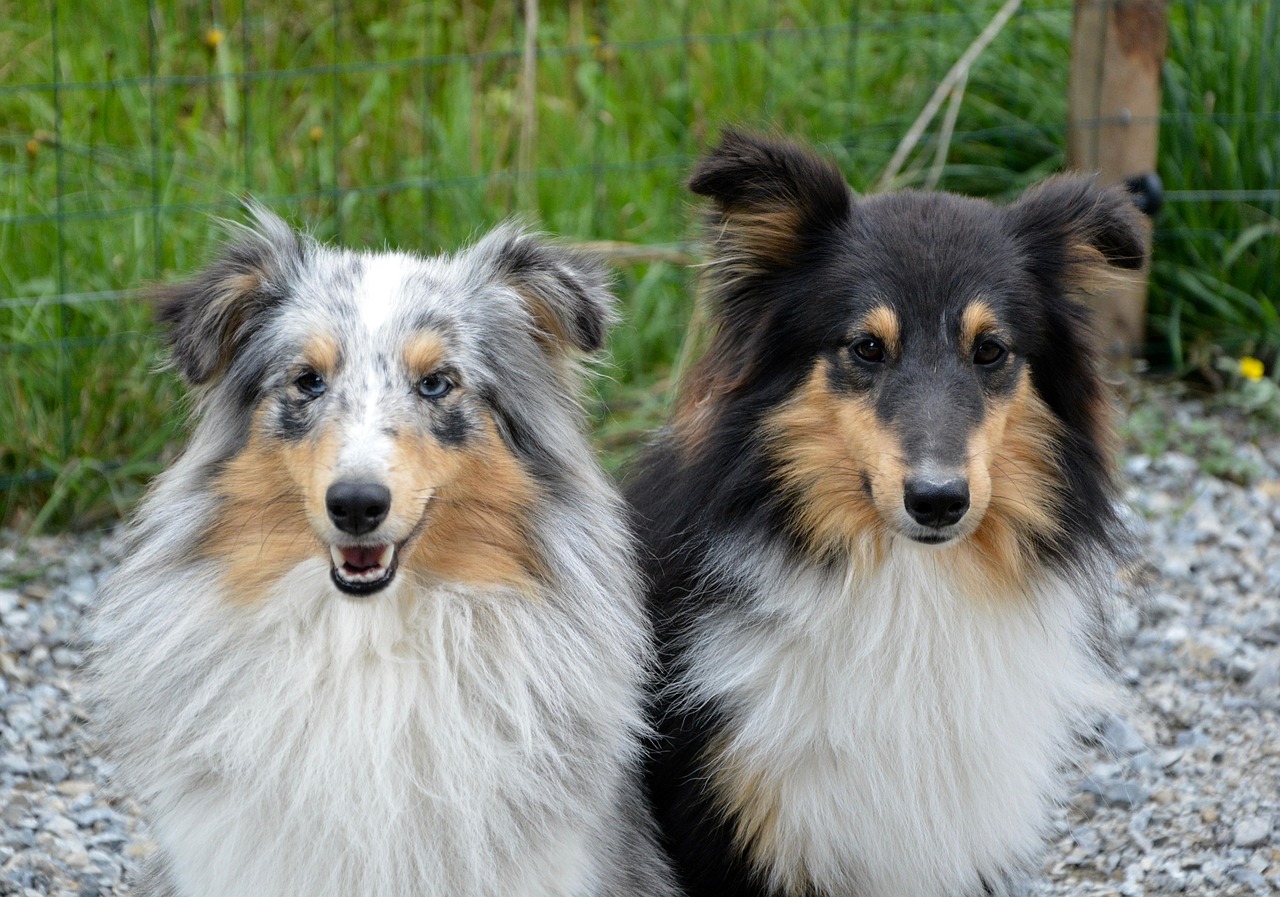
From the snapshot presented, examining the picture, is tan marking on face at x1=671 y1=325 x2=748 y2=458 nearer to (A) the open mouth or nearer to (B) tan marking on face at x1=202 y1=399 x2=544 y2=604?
(B) tan marking on face at x1=202 y1=399 x2=544 y2=604

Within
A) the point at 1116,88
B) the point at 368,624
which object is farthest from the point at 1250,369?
the point at 368,624

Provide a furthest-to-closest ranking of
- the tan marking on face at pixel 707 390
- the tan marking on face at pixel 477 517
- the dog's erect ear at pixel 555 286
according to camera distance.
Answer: the tan marking on face at pixel 707 390 < the dog's erect ear at pixel 555 286 < the tan marking on face at pixel 477 517

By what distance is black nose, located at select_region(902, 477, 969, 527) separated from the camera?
307 cm

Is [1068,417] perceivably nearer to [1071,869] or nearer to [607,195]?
[1071,869]

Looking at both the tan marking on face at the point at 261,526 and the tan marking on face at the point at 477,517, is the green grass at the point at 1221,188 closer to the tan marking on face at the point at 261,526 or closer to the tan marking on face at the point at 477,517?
the tan marking on face at the point at 477,517

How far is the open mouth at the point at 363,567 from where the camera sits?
289 cm

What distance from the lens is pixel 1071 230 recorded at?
136 inches

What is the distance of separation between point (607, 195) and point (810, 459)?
385 centimetres

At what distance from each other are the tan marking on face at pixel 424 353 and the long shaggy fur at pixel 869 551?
74 centimetres

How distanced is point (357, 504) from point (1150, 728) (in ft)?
10.1

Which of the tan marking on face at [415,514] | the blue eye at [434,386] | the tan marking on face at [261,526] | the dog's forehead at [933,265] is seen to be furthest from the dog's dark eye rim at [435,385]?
the dog's forehead at [933,265]

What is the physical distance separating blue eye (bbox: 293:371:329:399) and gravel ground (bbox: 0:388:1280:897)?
119cm

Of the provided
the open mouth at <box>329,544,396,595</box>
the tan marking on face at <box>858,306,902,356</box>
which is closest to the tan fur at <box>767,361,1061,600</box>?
the tan marking on face at <box>858,306,902,356</box>

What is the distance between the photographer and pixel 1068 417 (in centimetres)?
351
